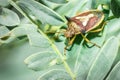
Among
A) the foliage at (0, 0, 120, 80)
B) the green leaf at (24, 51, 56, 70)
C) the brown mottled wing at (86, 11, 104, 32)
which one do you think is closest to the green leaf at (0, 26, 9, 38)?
the foliage at (0, 0, 120, 80)

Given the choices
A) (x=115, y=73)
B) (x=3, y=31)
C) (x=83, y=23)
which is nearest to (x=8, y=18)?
(x=3, y=31)

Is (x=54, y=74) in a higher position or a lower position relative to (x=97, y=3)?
lower

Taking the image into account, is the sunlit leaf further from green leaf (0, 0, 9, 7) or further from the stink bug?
the stink bug

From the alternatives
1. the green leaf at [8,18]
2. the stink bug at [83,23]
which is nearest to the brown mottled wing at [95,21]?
the stink bug at [83,23]

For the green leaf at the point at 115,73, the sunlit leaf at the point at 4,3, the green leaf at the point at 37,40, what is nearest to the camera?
the green leaf at the point at 115,73

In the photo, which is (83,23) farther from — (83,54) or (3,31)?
(3,31)

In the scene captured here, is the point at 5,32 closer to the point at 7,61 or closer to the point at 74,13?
the point at 7,61

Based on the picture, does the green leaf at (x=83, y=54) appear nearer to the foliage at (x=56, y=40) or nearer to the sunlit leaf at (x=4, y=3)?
the foliage at (x=56, y=40)
